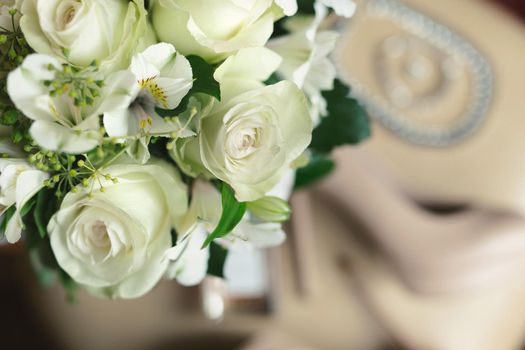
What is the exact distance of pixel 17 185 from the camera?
0.36 m

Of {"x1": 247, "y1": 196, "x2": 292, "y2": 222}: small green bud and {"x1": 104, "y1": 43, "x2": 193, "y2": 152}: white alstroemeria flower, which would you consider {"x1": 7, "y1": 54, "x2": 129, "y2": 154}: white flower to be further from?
{"x1": 247, "y1": 196, "x2": 292, "y2": 222}: small green bud

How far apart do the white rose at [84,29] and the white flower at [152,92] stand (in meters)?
0.02

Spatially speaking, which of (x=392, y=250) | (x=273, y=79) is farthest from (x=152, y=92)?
(x=392, y=250)

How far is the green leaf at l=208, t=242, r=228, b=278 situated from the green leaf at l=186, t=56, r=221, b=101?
6.3 inches

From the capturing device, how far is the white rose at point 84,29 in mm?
344

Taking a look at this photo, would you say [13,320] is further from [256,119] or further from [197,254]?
[256,119]

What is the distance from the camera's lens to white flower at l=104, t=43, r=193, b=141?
0.35m

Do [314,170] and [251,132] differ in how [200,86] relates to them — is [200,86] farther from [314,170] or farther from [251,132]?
[314,170]

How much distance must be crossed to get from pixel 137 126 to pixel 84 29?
61 millimetres

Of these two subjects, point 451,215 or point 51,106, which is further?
point 451,215

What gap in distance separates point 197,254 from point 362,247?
1.84 ft

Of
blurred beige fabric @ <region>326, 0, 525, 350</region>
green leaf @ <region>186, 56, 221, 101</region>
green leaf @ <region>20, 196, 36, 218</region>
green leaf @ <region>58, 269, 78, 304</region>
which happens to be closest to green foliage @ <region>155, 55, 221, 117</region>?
green leaf @ <region>186, 56, 221, 101</region>

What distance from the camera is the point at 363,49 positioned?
1021 mm

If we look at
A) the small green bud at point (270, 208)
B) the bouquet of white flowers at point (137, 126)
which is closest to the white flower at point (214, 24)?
the bouquet of white flowers at point (137, 126)
